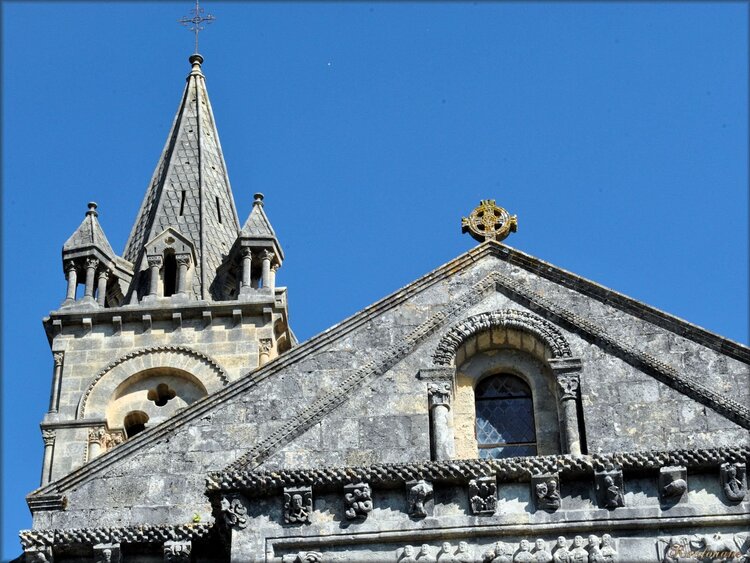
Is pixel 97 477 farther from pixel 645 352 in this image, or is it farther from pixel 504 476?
pixel 645 352

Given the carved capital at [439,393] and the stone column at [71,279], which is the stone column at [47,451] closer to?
the stone column at [71,279]

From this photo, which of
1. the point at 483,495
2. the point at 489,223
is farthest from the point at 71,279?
the point at 483,495

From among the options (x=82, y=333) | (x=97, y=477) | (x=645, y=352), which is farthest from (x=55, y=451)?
(x=645, y=352)

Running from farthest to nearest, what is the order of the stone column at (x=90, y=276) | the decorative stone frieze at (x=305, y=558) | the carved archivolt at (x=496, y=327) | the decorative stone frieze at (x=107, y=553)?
the stone column at (x=90, y=276) < the carved archivolt at (x=496, y=327) < the decorative stone frieze at (x=107, y=553) < the decorative stone frieze at (x=305, y=558)

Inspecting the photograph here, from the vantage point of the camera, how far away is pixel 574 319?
25406 millimetres

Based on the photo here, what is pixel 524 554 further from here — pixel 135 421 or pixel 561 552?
pixel 135 421

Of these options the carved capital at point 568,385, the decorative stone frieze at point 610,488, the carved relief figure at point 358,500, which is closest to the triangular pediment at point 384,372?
the carved capital at point 568,385

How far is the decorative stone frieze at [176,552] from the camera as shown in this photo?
24234mm

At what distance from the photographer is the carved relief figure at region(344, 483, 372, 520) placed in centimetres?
2370

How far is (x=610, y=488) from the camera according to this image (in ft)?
77.5

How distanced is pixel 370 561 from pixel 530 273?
4.61 m

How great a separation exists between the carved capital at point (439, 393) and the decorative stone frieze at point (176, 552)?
3.37 meters

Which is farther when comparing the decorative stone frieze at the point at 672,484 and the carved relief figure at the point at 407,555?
the decorative stone frieze at the point at 672,484

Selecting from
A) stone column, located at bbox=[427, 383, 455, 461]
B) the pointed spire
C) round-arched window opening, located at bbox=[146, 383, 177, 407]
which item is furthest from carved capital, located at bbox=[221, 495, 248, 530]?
the pointed spire
